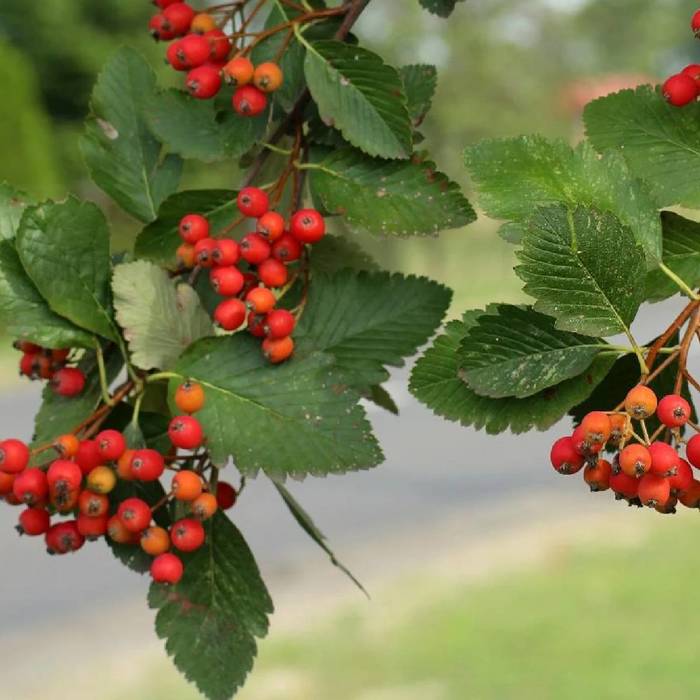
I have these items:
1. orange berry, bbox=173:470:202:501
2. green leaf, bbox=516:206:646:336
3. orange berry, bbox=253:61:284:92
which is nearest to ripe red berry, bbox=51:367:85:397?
orange berry, bbox=173:470:202:501

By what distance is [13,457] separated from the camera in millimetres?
697

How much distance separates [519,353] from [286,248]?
22cm

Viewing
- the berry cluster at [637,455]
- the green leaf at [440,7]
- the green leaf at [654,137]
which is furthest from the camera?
the green leaf at [440,7]

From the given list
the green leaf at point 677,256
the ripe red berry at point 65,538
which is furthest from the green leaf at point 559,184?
the ripe red berry at point 65,538

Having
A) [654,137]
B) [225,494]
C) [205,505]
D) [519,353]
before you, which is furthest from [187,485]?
→ [654,137]

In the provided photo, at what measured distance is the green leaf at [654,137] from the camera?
62cm

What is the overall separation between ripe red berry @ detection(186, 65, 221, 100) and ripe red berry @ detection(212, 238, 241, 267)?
4.2 inches

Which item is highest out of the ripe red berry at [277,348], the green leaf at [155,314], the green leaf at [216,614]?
the ripe red berry at [277,348]

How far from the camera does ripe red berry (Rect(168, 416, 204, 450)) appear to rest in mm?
664

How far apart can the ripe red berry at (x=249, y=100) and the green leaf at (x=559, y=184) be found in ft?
0.53

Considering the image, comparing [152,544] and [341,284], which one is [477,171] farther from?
[152,544]

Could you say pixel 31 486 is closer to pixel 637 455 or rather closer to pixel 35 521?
pixel 35 521

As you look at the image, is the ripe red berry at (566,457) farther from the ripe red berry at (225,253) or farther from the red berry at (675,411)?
the ripe red berry at (225,253)

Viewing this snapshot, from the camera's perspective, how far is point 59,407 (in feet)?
2.44
